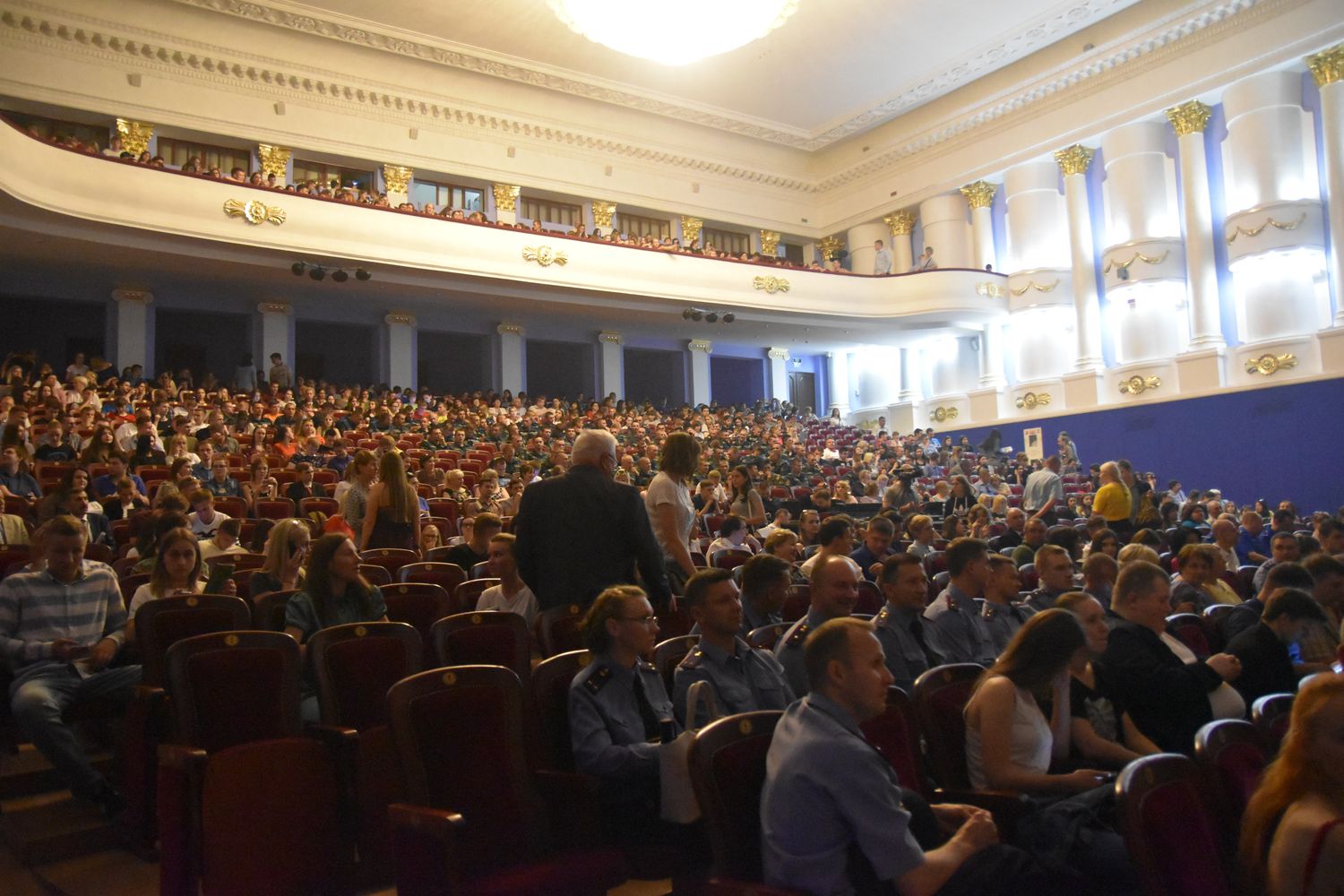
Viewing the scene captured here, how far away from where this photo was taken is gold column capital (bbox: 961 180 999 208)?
19.5 m

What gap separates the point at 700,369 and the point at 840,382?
13.4ft

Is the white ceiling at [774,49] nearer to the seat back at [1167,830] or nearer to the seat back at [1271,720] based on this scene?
the seat back at [1271,720]

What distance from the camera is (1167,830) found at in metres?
1.99

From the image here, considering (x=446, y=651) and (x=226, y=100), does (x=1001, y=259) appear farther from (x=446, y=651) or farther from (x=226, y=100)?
(x=446, y=651)

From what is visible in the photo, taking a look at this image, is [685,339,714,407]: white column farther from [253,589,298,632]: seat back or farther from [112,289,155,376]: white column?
[253,589,298,632]: seat back

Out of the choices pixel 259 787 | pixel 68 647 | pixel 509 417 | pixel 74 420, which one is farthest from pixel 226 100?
pixel 259 787

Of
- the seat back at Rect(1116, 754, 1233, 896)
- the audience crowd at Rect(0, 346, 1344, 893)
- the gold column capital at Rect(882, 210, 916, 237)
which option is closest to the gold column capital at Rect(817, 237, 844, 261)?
the gold column capital at Rect(882, 210, 916, 237)

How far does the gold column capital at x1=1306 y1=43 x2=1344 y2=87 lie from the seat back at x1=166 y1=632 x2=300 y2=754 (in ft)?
56.0

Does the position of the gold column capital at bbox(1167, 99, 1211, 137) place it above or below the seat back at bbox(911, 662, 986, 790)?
above

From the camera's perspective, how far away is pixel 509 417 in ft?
47.7

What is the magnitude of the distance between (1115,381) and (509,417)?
35.5ft

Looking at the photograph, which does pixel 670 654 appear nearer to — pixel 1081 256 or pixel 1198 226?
pixel 1198 226

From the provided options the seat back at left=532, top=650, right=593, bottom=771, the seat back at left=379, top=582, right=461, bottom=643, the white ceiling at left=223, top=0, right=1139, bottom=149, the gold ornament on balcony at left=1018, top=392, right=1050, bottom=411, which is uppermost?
the white ceiling at left=223, top=0, right=1139, bottom=149

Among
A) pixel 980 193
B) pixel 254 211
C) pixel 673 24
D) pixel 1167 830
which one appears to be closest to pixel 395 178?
pixel 254 211
